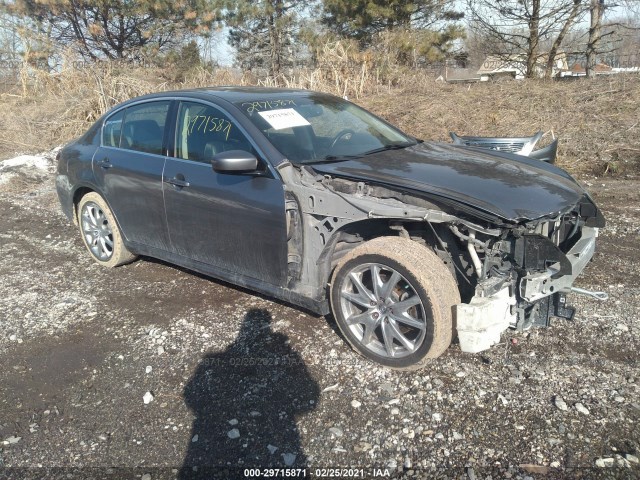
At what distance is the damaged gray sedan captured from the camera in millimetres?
3086

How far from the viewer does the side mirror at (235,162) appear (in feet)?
11.6

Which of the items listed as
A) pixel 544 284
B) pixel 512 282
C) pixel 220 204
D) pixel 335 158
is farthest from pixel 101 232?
Result: pixel 544 284

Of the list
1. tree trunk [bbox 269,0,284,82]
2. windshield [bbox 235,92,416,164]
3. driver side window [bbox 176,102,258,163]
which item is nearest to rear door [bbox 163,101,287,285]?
driver side window [bbox 176,102,258,163]

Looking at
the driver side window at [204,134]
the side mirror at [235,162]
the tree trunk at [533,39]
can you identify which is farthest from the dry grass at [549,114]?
the side mirror at [235,162]

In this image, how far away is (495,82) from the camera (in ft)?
44.4

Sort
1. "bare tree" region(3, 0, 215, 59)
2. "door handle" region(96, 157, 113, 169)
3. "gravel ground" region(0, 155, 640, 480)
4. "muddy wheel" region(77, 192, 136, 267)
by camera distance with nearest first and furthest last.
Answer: "gravel ground" region(0, 155, 640, 480)
"door handle" region(96, 157, 113, 169)
"muddy wheel" region(77, 192, 136, 267)
"bare tree" region(3, 0, 215, 59)

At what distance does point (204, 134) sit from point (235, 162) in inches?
30.5

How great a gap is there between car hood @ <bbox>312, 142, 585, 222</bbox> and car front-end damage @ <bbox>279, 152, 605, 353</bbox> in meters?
0.05

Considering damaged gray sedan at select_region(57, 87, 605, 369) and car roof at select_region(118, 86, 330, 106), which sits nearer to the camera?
damaged gray sedan at select_region(57, 87, 605, 369)

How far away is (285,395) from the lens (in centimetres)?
323

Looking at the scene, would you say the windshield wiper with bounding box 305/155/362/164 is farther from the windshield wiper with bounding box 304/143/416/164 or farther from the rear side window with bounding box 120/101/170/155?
the rear side window with bounding box 120/101/170/155

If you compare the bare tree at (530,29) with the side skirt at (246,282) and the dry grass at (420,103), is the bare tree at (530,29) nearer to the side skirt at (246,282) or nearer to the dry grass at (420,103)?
the dry grass at (420,103)

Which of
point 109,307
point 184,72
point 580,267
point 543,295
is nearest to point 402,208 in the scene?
point 543,295

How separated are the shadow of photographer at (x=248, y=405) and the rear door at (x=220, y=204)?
53 cm
